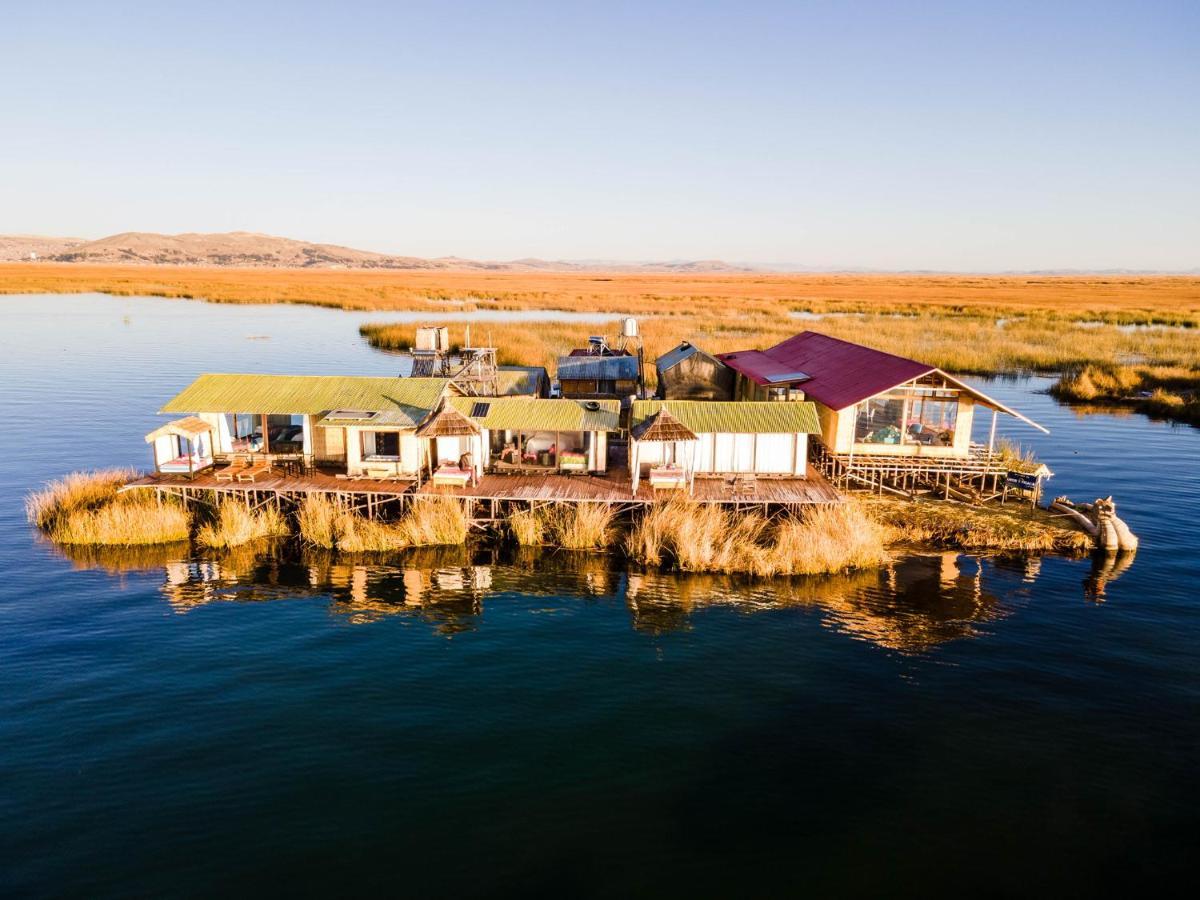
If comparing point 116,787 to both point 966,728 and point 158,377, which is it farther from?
point 158,377

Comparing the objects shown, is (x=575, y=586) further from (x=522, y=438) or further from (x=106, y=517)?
(x=106, y=517)

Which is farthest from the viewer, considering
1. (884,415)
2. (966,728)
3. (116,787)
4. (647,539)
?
(884,415)

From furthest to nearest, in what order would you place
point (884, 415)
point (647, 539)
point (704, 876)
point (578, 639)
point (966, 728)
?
point (884, 415) → point (647, 539) → point (578, 639) → point (966, 728) → point (704, 876)

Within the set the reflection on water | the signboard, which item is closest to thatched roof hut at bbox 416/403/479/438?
the reflection on water

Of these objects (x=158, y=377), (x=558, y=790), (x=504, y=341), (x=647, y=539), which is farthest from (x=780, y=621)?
(x=158, y=377)

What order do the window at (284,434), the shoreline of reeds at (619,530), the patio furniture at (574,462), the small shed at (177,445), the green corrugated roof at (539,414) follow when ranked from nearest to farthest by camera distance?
1. the shoreline of reeds at (619,530)
2. the small shed at (177,445)
3. the green corrugated roof at (539,414)
4. the patio furniture at (574,462)
5. the window at (284,434)

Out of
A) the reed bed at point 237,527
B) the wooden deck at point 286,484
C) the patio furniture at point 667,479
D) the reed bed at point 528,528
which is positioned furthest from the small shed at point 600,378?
the reed bed at point 237,527

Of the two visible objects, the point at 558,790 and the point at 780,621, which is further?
the point at 780,621

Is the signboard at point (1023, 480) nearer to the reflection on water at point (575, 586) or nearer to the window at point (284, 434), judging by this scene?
the reflection on water at point (575, 586)
